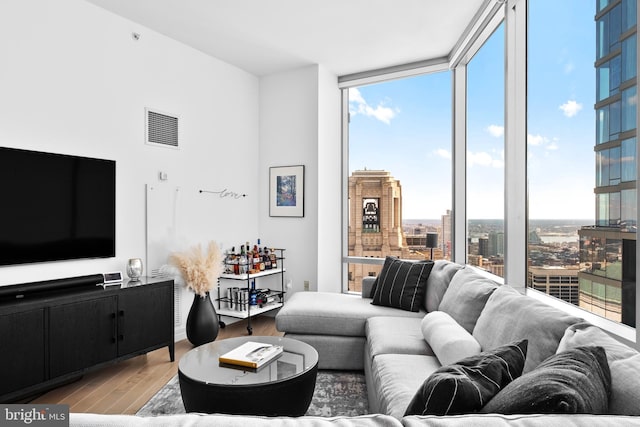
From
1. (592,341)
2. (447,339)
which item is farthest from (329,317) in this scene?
(592,341)

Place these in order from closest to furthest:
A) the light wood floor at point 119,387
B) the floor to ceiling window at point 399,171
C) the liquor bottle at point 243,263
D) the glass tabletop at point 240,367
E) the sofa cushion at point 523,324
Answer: the sofa cushion at point 523,324
the glass tabletop at point 240,367
the light wood floor at point 119,387
the liquor bottle at point 243,263
the floor to ceiling window at point 399,171

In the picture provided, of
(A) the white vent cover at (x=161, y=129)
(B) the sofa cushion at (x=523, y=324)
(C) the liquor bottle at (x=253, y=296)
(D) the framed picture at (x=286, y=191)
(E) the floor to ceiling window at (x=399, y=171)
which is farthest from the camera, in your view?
(D) the framed picture at (x=286, y=191)

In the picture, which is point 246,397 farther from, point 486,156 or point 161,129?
point 486,156

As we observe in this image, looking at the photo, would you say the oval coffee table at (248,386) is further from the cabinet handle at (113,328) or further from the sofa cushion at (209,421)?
the sofa cushion at (209,421)

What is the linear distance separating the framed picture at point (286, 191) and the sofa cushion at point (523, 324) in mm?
2871

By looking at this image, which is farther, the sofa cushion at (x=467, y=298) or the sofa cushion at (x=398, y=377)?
the sofa cushion at (x=467, y=298)

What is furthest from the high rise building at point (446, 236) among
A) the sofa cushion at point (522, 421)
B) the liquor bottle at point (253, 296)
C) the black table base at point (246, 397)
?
the sofa cushion at point (522, 421)

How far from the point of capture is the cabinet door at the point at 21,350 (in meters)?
2.29

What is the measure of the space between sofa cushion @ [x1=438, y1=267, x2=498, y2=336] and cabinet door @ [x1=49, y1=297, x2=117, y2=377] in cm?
242

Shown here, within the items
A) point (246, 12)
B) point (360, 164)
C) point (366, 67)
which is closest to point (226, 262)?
point (360, 164)

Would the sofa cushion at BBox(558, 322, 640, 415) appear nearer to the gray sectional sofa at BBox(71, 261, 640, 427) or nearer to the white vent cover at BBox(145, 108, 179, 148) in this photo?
the gray sectional sofa at BBox(71, 261, 640, 427)

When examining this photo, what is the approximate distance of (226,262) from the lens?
438 cm

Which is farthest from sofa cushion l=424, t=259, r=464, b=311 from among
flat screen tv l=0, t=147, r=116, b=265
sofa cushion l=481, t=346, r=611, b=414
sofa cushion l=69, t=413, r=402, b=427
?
flat screen tv l=0, t=147, r=116, b=265

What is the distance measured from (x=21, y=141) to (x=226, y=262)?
2185 millimetres
